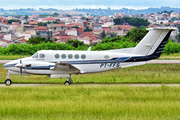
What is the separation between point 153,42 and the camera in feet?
78.1

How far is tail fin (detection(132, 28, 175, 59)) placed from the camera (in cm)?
2364

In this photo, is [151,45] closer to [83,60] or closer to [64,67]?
[83,60]

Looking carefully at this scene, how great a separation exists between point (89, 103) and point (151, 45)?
9591mm

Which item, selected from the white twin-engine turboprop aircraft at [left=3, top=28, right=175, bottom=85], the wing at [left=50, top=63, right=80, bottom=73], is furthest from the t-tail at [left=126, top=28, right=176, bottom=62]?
the wing at [left=50, top=63, right=80, bottom=73]

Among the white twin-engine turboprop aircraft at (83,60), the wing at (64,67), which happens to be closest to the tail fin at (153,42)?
the white twin-engine turboprop aircraft at (83,60)

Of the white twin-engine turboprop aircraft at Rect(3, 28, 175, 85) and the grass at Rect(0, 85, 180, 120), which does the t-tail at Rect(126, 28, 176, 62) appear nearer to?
the white twin-engine turboprop aircraft at Rect(3, 28, 175, 85)

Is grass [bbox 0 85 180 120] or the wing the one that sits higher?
the wing

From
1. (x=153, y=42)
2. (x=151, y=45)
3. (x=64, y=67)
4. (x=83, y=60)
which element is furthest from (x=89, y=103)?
(x=153, y=42)

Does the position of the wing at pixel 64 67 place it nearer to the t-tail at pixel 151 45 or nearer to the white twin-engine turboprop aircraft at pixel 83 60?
the white twin-engine turboprop aircraft at pixel 83 60

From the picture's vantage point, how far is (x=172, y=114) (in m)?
14.7

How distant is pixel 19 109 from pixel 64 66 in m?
8.14

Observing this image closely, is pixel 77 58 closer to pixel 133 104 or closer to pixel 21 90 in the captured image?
pixel 21 90

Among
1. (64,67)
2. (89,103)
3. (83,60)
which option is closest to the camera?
(89,103)

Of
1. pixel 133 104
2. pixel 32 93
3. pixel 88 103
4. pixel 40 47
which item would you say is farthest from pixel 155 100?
pixel 40 47
